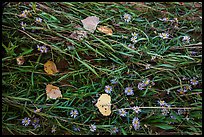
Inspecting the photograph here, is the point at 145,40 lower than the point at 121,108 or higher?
higher

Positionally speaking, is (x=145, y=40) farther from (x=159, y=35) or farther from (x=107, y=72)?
(x=107, y=72)

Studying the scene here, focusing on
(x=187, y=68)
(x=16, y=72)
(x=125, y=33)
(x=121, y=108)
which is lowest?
(x=121, y=108)

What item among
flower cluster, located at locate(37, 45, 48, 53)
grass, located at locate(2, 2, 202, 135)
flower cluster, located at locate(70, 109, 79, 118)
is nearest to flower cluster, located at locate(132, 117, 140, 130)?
grass, located at locate(2, 2, 202, 135)

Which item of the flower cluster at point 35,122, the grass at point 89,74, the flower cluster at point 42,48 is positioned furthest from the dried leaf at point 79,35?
the flower cluster at point 35,122

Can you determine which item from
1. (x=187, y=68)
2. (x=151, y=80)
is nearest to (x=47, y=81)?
(x=151, y=80)

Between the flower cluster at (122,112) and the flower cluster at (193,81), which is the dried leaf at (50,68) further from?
the flower cluster at (193,81)

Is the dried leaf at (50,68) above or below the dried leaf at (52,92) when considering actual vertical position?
above

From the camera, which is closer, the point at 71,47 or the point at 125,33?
the point at 71,47
